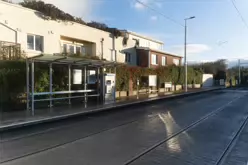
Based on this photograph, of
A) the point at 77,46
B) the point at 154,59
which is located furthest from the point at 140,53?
the point at 77,46

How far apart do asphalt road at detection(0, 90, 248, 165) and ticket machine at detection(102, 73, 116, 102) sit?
25.4 ft

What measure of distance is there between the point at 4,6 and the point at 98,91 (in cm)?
940

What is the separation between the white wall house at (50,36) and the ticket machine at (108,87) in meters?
6.86

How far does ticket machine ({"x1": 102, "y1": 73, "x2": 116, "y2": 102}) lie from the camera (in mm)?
19719

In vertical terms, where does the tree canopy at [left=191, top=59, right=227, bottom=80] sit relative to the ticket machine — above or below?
above

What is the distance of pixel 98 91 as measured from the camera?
20.1 m

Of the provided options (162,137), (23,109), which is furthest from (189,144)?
(23,109)

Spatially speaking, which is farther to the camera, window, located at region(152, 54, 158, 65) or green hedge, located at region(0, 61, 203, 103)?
window, located at region(152, 54, 158, 65)

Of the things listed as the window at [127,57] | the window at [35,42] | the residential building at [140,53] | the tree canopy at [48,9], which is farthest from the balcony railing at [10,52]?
the window at [127,57]

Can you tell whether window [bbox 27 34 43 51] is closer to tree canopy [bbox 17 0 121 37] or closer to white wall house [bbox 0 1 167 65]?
white wall house [bbox 0 1 167 65]

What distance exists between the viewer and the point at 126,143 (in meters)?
8.02

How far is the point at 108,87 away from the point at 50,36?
28.0 feet

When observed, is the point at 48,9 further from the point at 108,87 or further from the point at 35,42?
the point at 108,87

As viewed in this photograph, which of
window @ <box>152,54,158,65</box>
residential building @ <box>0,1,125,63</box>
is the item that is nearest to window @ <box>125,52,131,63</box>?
window @ <box>152,54,158,65</box>
